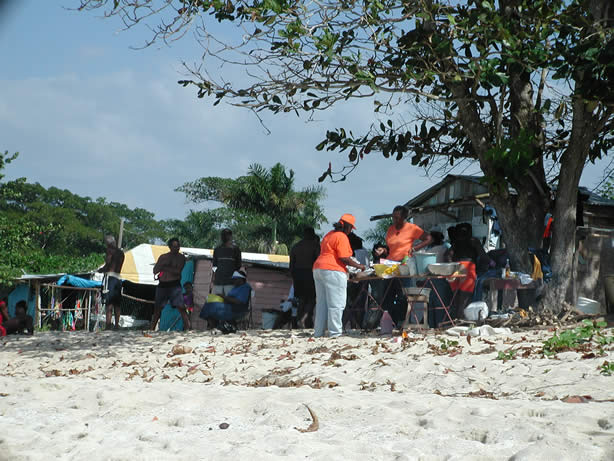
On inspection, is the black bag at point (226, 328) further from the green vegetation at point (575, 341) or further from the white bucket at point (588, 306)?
the green vegetation at point (575, 341)

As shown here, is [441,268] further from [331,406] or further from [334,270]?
[331,406]

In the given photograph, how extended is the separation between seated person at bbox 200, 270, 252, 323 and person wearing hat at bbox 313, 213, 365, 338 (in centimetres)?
226

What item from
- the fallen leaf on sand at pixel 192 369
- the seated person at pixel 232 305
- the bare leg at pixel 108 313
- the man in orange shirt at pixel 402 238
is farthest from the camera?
the bare leg at pixel 108 313

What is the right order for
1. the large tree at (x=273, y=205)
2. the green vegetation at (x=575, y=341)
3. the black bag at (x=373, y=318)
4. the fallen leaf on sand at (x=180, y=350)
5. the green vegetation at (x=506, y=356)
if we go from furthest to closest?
1. the large tree at (x=273, y=205)
2. the black bag at (x=373, y=318)
3. the fallen leaf on sand at (x=180, y=350)
4. the green vegetation at (x=575, y=341)
5. the green vegetation at (x=506, y=356)

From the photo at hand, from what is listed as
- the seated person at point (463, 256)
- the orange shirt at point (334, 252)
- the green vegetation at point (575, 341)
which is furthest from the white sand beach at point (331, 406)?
the seated person at point (463, 256)

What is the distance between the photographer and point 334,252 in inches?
323

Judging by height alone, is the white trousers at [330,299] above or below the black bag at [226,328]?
above

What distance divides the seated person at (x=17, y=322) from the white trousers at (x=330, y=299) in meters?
6.51

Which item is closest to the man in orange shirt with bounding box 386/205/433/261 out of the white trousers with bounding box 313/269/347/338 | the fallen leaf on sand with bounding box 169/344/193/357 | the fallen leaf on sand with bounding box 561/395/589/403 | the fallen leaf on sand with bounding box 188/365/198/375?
the white trousers with bounding box 313/269/347/338

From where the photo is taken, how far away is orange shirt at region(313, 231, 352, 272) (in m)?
8.13

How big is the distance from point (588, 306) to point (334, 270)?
139 inches

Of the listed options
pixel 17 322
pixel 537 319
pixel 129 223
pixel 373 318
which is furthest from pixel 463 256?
pixel 129 223

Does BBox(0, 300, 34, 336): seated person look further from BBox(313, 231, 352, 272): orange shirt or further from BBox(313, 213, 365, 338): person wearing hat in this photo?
BBox(313, 231, 352, 272): orange shirt

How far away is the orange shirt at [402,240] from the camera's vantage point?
8.96 metres
